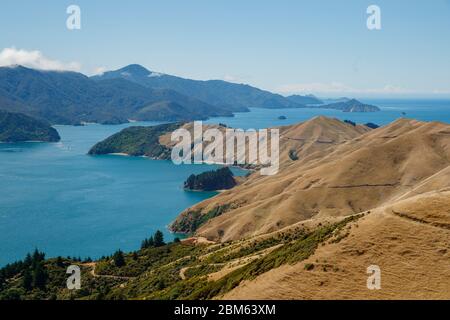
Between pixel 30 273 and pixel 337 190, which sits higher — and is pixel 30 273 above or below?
below

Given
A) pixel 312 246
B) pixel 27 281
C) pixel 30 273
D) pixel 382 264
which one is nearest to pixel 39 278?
pixel 27 281

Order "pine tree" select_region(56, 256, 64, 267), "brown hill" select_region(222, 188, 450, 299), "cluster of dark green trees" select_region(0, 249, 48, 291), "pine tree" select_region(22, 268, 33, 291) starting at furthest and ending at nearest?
"pine tree" select_region(56, 256, 64, 267)
"cluster of dark green trees" select_region(0, 249, 48, 291)
"pine tree" select_region(22, 268, 33, 291)
"brown hill" select_region(222, 188, 450, 299)

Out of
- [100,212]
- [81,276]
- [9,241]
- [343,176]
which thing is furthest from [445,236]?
[100,212]

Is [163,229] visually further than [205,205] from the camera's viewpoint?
No

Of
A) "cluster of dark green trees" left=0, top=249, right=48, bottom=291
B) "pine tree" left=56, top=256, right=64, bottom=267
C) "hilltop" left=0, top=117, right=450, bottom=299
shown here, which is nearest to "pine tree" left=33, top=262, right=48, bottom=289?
"cluster of dark green trees" left=0, top=249, right=48, bottom=291

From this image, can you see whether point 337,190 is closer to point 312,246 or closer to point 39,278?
point 39,278

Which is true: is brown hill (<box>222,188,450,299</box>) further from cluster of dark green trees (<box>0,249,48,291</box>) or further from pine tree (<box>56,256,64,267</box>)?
pine tree (<box>56,256,64,267</box>)
